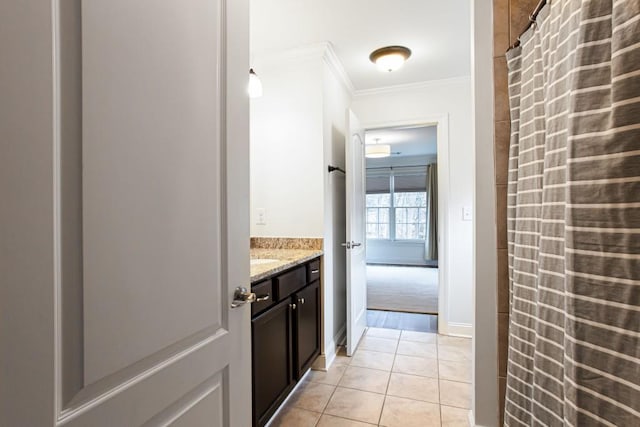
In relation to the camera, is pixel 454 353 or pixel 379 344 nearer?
pixel 454 353

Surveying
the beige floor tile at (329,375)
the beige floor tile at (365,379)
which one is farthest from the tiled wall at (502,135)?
the beige floor tile at (329,375)

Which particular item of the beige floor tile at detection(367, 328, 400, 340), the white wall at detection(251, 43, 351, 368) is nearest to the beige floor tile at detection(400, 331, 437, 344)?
the beige floor tile at detection(367, 328, 400, 340)

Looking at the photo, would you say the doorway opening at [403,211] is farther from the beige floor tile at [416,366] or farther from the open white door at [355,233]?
the beige floor tile at [416,366]

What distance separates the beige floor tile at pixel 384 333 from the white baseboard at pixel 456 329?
0.44 metres

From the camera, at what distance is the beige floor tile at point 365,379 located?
2184 mm

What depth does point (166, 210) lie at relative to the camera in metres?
0.74

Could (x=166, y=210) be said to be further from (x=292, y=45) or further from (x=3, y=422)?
(x=292, y=45)

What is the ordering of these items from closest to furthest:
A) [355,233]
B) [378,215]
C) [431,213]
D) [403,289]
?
[355,233] < [403,289] < [431,213] < [378,215]

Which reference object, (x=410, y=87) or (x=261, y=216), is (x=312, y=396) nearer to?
(x=261, y=216)

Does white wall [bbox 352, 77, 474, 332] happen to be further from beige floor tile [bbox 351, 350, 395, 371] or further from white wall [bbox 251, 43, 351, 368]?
white wall [bbox 251, 43, 351, 368]

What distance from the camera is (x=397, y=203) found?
300 inches

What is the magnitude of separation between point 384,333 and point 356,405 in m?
1.28

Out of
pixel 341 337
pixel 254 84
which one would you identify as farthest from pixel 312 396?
pixel 254 84

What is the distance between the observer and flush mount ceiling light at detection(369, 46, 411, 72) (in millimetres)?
2482
